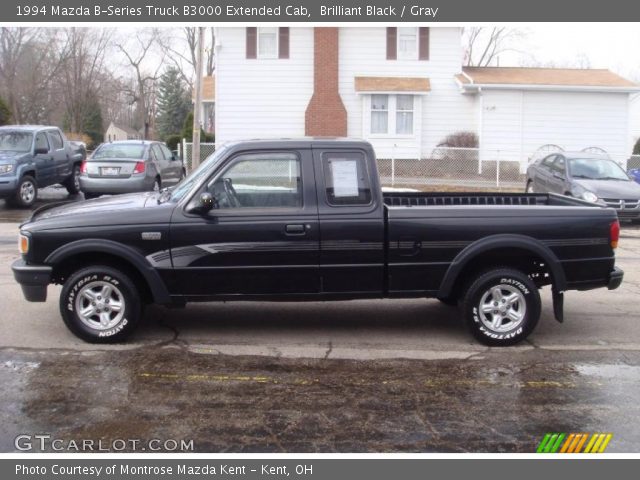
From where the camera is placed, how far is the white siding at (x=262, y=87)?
95.5ft

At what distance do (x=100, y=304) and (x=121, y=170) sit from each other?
11208mm

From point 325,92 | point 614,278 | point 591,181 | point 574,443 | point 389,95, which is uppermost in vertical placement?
point 325,92

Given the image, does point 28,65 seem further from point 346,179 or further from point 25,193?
point 346,179

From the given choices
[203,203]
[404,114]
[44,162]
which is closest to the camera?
[203,203]

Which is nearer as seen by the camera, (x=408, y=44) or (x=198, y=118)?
(x=198, y=118)

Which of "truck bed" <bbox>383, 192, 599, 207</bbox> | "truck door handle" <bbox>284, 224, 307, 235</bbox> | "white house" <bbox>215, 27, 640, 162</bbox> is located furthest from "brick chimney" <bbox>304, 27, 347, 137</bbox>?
"truck door handle" <bbox>284, 224, 307, 235</bbox>

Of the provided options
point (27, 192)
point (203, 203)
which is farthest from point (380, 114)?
point (203, 203)

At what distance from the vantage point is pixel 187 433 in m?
4.77

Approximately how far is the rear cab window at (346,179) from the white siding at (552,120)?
75.6 ft

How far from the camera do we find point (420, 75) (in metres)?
29.6

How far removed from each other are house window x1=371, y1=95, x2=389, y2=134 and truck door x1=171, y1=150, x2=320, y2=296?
23.1 meters

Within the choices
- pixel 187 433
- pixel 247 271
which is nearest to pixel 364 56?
pixel 247 271

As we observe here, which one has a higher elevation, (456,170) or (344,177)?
(344,177)

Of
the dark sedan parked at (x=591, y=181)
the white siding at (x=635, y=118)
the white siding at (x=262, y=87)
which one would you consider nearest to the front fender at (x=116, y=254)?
the dark sedan parked at (x=591, y=181)
